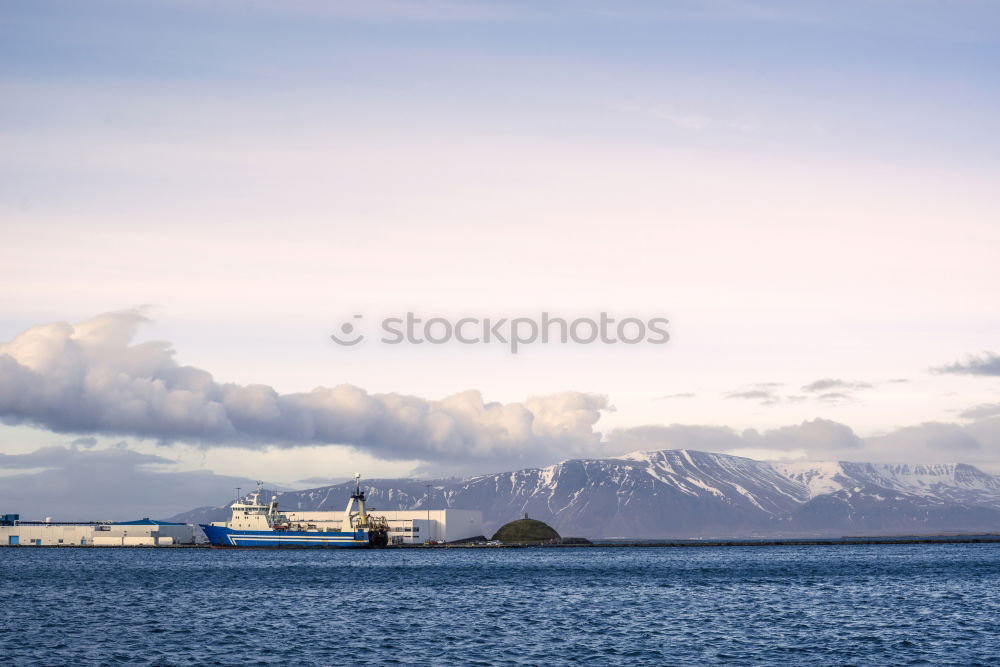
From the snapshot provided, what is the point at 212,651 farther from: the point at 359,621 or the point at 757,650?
the point at 757,650

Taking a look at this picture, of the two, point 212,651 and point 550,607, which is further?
point 550,607

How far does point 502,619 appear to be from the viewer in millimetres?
84625

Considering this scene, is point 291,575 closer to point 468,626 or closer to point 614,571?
point 614,571

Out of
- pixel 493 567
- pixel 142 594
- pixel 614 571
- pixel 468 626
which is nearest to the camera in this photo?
pixel 468 626

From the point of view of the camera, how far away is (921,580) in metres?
132

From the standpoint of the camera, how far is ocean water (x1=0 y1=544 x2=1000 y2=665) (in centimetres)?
6450

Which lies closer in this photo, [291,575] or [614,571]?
[291,575]

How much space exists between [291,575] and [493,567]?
3742cm

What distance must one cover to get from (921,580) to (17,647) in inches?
4150

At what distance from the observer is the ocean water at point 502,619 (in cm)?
6450

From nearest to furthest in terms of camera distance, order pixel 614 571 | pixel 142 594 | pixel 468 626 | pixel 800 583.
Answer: pixel 468 626, pixel 142 594, pixel 800 583, pixel 614 571

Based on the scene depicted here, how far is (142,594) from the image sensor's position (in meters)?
112

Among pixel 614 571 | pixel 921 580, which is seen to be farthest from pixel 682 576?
pixel 921 580

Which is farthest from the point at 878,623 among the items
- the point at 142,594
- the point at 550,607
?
the point at 142,594
